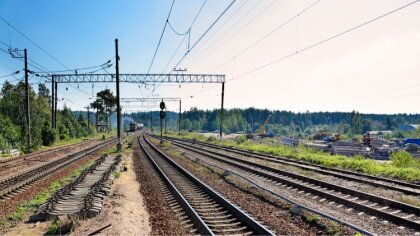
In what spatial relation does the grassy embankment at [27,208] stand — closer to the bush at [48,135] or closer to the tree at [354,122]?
the bush at [48,135]

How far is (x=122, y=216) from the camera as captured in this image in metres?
10.0

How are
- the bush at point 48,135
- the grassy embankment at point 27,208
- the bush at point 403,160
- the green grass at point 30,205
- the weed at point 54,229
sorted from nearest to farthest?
the weed at point 54,229, the grassy embankment at point 27,208, the green grass at point 30,205, the bush at point 403,160, the bush at point 48,135

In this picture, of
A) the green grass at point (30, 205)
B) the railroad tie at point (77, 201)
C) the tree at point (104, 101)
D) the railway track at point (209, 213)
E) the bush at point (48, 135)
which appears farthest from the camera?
the tree at point (104, 101)

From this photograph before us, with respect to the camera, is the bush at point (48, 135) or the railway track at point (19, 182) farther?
the bush at point (48, 135)

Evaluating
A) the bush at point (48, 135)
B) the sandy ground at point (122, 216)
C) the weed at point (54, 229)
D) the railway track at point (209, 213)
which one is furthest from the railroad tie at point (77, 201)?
the bush at point (48, 135)

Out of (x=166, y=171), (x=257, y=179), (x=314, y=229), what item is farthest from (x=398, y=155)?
(x=314, y=229)

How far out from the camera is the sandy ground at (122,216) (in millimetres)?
8625

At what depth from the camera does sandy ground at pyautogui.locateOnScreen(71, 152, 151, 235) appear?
8625 mm

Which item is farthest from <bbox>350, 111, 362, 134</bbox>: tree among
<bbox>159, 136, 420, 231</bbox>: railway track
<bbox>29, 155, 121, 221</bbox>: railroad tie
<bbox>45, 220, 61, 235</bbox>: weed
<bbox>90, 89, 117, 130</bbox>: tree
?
<bbox>45, 220, 61, 235</bbox>: weed

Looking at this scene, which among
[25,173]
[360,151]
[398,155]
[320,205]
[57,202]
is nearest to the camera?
[57,202]

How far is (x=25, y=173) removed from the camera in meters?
19.3

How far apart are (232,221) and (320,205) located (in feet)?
12.0

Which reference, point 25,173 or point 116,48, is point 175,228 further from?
point 116,48

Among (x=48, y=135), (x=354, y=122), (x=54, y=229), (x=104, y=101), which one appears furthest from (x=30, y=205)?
(x=354, y=122)
